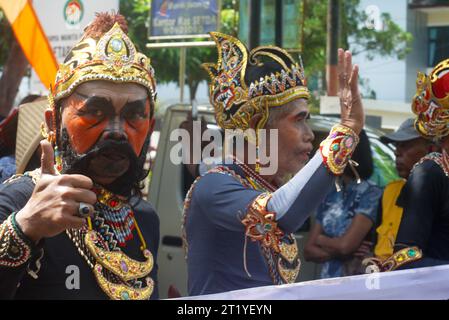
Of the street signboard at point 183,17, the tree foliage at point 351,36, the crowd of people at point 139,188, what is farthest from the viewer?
the tree foliage at point 351,36

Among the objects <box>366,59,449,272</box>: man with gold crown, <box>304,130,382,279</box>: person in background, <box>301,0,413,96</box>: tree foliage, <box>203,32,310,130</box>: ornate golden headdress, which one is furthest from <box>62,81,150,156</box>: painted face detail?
<box>301,0,413,96</box>: tree foliage

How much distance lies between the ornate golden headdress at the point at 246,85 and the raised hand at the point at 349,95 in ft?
1.63

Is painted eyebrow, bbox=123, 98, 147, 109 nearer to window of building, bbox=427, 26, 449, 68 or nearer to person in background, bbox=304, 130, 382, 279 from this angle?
person in background, bbox=304, 130, 382, 279

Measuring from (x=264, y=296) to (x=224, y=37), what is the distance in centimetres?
159

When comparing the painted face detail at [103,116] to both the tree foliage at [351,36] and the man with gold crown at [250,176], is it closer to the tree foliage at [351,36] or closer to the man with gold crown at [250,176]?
the man with gold crown at [250,176]

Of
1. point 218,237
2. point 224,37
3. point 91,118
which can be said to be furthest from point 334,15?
point 91,118

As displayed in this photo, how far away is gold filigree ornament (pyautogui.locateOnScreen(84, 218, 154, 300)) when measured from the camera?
2.75m

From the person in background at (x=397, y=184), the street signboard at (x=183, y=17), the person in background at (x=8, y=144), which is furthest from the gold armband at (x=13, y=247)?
the street signboard at (x=183, y=17)

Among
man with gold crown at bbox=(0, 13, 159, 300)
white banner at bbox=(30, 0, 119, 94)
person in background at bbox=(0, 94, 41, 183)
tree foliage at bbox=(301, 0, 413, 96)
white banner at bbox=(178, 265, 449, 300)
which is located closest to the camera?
white banner at bbox=(178, 265, 449, 300)

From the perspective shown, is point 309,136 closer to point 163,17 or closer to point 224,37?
point 224,37

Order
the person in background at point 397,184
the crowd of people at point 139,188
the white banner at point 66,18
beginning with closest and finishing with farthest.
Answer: the crowd of people at point 139,188 → the person in background at point 397,184 → the white banner at point 66,18

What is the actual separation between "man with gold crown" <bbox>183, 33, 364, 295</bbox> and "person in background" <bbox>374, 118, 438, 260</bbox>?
69.8 inches

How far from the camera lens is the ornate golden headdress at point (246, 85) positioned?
348 centimetres

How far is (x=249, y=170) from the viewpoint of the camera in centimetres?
347
